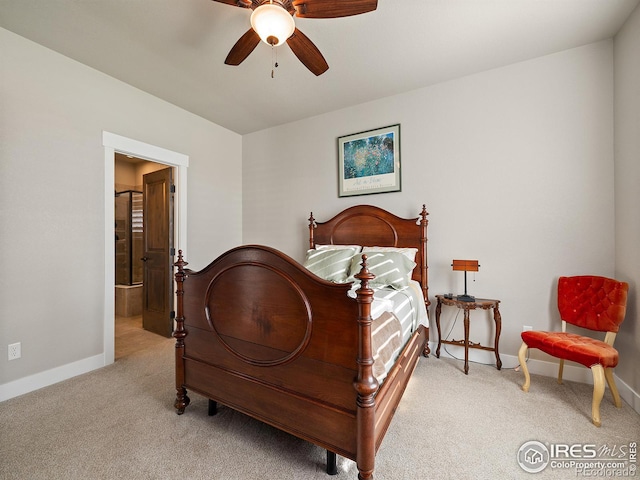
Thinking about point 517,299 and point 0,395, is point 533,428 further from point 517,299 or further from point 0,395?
point 0,395

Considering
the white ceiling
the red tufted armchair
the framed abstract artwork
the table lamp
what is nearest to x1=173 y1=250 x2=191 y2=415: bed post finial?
the white ceiling

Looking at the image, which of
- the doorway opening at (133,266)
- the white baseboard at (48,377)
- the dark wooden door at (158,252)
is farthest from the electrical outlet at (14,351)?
the dark wooden door at (158,252)

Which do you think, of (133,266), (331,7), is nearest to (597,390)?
(331,7)

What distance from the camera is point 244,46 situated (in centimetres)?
196

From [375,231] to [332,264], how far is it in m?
0.75

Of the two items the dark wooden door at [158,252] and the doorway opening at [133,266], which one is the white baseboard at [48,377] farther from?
the dark wooden door at [158,252]

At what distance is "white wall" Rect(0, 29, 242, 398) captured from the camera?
2.23m

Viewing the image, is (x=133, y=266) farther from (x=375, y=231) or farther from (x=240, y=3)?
(x=240, y=3)

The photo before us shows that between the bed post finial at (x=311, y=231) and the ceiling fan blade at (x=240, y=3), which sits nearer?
the ceiling fan blade at (x=240, y=3)

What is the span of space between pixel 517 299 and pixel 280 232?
295 centimetres

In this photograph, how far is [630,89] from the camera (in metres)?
2.11

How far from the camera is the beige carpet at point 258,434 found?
146 cm

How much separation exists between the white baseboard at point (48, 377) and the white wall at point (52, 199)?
2cm

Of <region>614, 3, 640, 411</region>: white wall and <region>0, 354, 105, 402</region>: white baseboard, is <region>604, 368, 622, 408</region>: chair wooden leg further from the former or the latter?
<region>0, 354, 105, 402</region>: white baseboard
